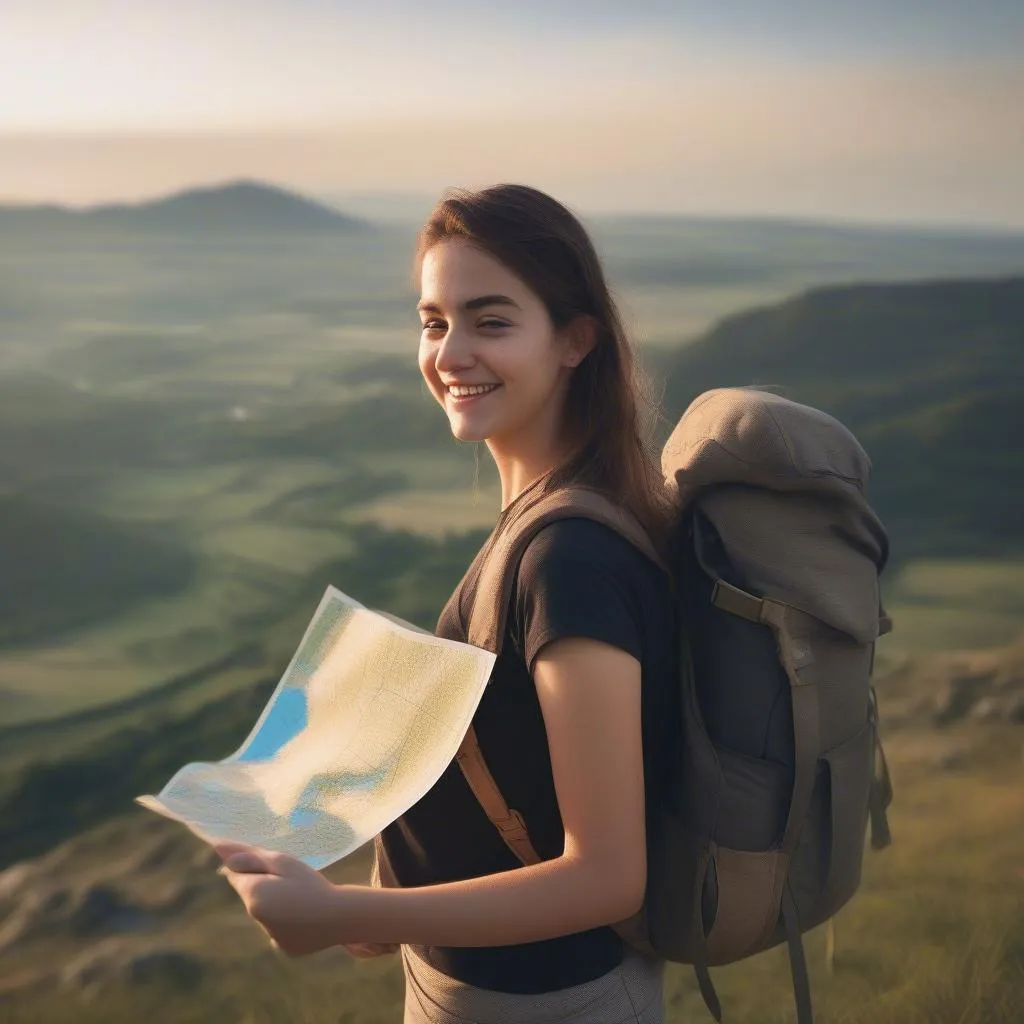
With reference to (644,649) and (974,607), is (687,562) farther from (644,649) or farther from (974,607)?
(974,607)

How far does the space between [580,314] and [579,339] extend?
0.02m

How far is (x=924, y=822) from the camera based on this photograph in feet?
8.64

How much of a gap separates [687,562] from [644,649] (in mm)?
104

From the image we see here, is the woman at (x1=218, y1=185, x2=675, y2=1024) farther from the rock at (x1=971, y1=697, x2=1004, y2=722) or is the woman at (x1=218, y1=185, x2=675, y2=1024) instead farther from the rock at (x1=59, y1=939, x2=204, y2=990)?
the rock at (x1=971, y1=697, x2=1004, y2=722)

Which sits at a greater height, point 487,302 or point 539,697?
point 487,302

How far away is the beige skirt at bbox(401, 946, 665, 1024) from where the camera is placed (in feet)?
3.35

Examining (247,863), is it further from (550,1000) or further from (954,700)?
(954,700)

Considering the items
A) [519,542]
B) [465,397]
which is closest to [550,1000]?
[519,542]

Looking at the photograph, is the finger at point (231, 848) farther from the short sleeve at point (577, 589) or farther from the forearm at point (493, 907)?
the short sleeve at point (577, 589)

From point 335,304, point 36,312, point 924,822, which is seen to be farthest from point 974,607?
point 36,312

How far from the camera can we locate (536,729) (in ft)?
3.15

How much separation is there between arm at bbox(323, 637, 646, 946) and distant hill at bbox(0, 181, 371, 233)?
4.35m

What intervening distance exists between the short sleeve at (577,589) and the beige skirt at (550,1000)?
1.03 feet

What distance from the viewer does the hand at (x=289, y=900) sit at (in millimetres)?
868
